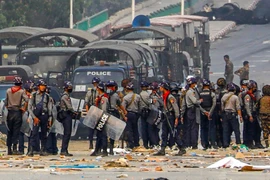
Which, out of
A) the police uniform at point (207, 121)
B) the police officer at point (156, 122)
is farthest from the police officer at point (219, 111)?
the police officer at point (156, 122)

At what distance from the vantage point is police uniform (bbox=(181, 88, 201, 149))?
2294cm

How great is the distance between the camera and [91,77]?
30359 millimetres

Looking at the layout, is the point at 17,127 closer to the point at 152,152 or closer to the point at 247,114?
the point at 152,152

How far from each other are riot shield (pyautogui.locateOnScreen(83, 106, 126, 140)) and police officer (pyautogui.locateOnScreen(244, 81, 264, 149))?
3435mm

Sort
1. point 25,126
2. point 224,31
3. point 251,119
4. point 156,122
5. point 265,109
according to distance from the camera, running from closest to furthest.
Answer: point 25,126
point 265,109
point 251,119
point 156,122
point 224,31

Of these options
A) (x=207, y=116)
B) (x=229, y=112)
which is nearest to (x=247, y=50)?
(x=229, y=112)

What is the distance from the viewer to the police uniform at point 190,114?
903 inches

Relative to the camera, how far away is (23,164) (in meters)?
19.7

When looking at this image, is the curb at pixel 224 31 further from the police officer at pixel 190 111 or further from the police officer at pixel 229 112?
the police officer at pixel 190 111

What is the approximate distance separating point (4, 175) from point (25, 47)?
2328 cm

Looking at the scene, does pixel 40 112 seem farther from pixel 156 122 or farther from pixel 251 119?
pixel 251 119

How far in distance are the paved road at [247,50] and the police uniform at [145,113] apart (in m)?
22.4

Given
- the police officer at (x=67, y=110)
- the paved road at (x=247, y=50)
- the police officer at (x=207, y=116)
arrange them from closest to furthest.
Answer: the police officer at (x=67, y=110), the police officer at (x=207, y=116), the paved road at (x=247, y=50)

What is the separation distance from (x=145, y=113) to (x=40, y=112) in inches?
131
